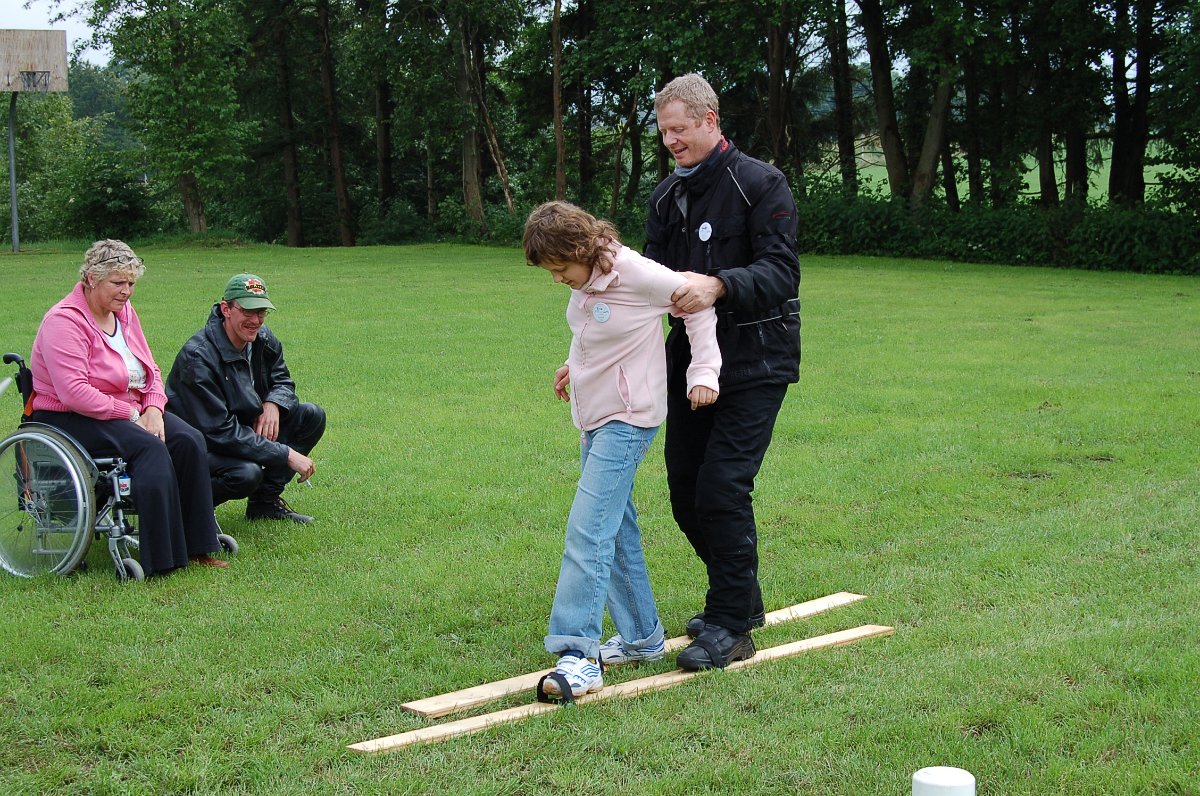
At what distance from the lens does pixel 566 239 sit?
4.03 meters

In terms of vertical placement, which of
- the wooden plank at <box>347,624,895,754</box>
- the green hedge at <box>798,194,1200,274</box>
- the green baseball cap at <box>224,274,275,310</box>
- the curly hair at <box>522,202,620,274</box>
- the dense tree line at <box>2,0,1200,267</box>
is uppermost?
the dense tree line at <box>2,0,1200,267</box>

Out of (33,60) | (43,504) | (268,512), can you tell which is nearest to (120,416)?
(43,504)

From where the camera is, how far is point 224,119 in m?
37.4

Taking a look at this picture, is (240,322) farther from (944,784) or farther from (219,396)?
(944,784)

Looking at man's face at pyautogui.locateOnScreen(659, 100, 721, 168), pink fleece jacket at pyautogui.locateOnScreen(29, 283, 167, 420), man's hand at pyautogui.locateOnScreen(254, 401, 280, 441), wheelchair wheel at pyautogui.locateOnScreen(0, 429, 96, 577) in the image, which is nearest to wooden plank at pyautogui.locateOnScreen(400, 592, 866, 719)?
man's face at pyautogui.locateOnScreen(659, 100, 721, 168)

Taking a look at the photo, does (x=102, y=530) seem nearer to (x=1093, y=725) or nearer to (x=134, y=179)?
(x=1093, y=725)

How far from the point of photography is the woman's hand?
5.97 meters

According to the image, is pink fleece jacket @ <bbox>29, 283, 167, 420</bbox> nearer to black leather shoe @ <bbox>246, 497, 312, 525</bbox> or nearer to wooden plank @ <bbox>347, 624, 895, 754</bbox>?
black leather shoe @ <bbox>246, 497, 312, 525</bbox>

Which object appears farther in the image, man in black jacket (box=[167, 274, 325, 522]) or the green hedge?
the green hedge

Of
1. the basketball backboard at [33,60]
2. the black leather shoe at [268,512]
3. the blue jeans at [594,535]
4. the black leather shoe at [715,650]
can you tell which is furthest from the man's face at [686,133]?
the basketball backboard at [33,60]

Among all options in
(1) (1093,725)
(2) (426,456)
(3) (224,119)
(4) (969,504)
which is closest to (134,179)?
(3) (224,119)

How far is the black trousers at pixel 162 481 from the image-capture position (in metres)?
5.69

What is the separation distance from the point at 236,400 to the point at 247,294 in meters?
0.59

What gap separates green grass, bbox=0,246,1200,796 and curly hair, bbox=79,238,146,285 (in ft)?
4.60
